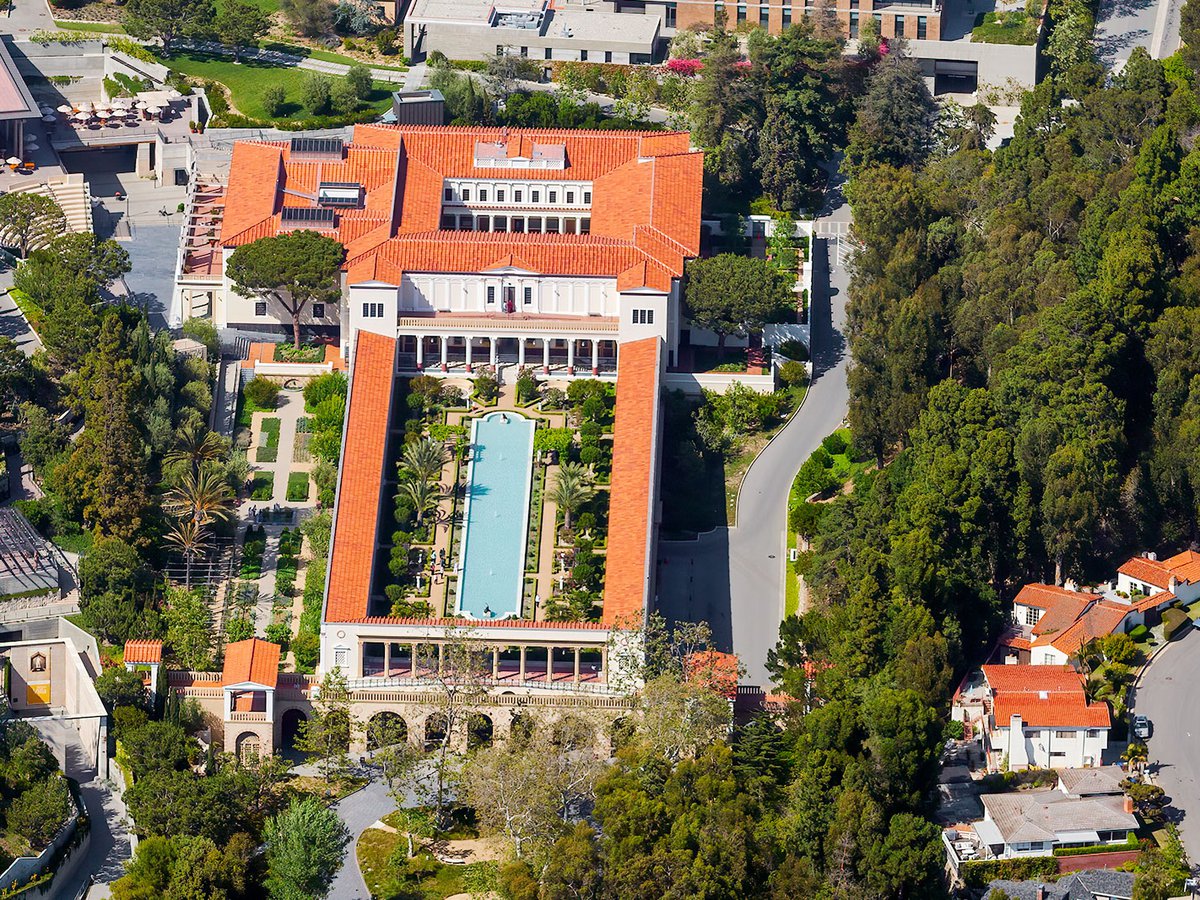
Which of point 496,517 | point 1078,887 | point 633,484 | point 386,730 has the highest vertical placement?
point 633,484

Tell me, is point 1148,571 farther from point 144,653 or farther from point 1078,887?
point 144,653

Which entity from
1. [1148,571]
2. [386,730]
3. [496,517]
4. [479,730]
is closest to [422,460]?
[496,517]

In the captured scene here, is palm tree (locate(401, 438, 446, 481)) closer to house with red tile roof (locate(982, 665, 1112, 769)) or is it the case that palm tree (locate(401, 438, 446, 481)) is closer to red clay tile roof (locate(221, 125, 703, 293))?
red clay tile roof (locate(221, 125, 703, 293))

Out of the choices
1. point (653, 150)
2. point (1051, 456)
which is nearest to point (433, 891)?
point (1051, 456)

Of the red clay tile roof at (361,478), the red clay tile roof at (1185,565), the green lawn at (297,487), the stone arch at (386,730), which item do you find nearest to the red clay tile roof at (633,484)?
the stone arch at (386,730)

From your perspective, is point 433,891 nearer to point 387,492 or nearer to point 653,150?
point 387,492
